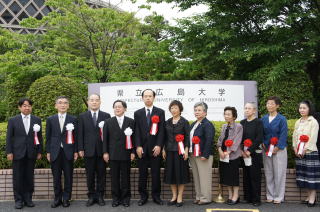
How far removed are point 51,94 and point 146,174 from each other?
3384 mm

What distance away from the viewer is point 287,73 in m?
7.23

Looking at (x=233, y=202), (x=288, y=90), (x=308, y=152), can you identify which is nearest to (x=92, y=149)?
(x=233, y=202)

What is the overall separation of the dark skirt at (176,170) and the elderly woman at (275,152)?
119cm

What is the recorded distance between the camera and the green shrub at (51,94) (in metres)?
6.82

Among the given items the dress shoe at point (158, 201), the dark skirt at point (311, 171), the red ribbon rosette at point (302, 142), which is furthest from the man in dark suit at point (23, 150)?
the dark skirt at point (311, 171)

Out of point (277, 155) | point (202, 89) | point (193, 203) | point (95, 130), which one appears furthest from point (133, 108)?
point (277, 155)

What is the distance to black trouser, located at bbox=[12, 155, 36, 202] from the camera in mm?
4422

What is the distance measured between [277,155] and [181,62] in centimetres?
555

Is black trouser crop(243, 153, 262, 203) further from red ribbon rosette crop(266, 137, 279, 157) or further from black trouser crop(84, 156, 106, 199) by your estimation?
black trouser crop(84, 156, 106, 199)

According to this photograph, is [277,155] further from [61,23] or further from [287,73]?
[61,23]

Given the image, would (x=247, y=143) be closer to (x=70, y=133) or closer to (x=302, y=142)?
(x=302, y=142)

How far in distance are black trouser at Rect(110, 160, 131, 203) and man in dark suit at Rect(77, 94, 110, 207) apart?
6.6 inches

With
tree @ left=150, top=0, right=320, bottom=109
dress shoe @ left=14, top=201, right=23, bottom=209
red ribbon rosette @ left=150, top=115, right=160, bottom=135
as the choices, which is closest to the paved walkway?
dress shoe @ left=14, top=201, right=23, bottom=209

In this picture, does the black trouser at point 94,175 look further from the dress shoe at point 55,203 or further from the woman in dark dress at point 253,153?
the woman in dark dress at point 253,153
